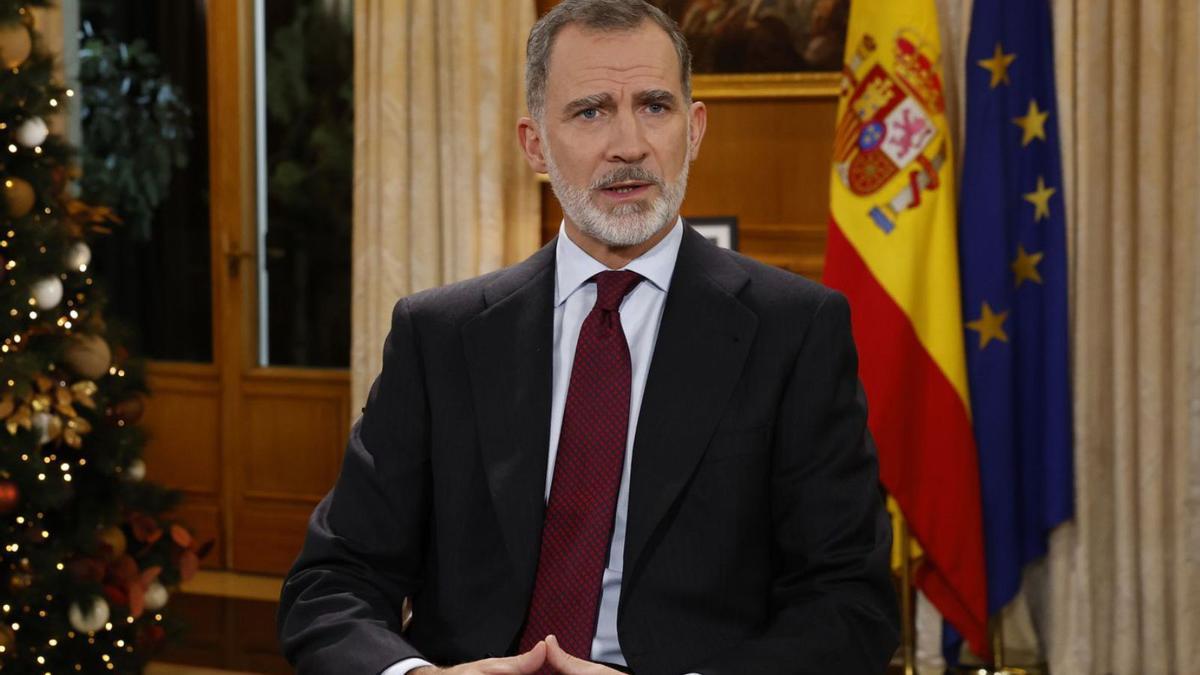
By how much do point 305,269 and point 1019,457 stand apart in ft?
10.2

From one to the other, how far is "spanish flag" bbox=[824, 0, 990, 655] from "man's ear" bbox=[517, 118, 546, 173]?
252 cm

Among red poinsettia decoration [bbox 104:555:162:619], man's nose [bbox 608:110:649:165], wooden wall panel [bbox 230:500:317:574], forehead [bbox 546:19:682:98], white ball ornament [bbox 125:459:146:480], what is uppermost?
forehead [bbox 546:19:682:98]

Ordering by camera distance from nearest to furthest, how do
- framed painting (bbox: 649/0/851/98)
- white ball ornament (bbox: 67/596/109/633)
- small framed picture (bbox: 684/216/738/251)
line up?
white ball ornament (bbox: 67/596/109/633)
small framed picture (bbox: 684/216/738/251)
framed painting (bbox: 649/0/851/98)

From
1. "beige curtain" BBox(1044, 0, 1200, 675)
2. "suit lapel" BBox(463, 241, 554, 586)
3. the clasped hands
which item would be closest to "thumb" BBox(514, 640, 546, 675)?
the clasped hands

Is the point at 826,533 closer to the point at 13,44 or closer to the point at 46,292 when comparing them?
the point at 46,292

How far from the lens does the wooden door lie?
236 inches

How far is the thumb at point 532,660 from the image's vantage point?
65.4 inches

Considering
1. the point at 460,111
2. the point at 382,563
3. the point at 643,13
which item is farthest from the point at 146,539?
the point at 643,13

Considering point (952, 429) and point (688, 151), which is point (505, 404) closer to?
point (688, 151)

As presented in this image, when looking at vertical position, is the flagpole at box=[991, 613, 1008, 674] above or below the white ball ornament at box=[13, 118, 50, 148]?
below

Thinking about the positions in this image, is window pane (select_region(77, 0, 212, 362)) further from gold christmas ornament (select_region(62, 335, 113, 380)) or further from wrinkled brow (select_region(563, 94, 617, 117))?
wrinkled brow (select_region(563, 94, 617, 117))

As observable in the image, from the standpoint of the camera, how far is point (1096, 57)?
4.34 metres

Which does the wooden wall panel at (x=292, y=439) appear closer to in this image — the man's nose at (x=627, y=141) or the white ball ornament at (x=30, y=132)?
the white ball ornament at (x=30, y=132)

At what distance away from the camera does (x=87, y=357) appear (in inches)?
160
